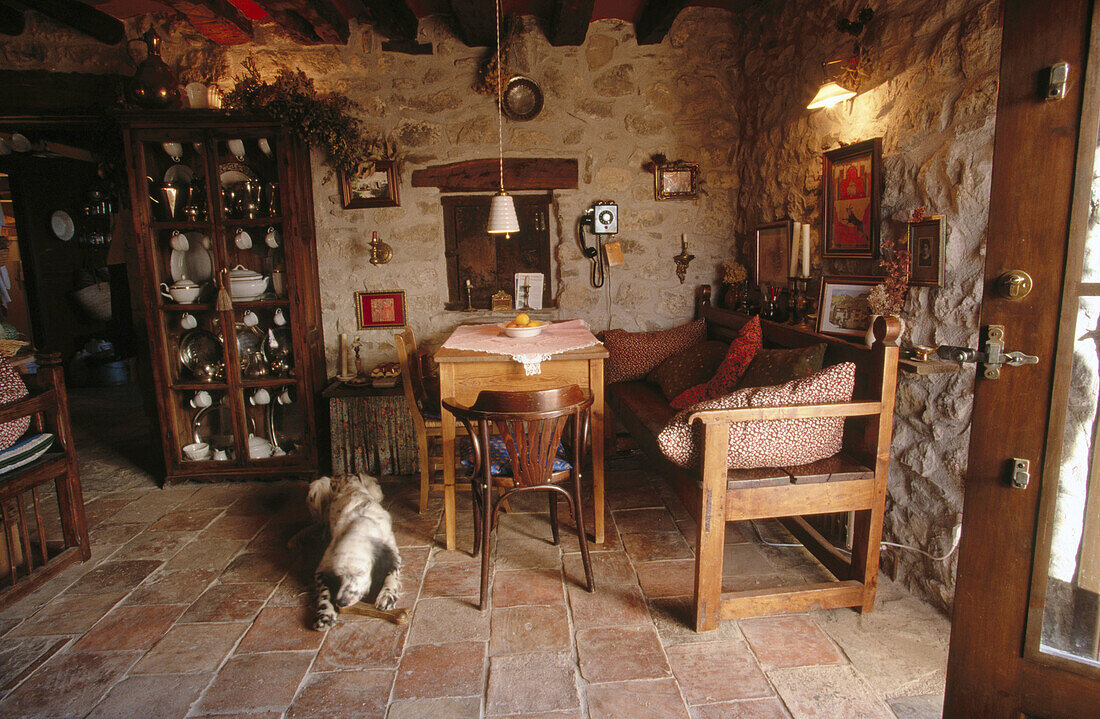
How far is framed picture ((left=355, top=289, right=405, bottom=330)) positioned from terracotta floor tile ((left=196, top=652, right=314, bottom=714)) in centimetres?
243

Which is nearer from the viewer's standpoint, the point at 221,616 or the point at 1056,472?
the point at 1056,472

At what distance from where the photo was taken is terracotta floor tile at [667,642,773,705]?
74.9 inches

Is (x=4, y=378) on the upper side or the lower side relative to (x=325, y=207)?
lower

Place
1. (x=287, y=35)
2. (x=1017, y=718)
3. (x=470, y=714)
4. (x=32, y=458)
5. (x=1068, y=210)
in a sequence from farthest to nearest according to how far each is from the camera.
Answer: (x=287, y=35) → (x=32, y=458) → (x=470, y=714) → (x=1017, y=718) → (x=1068, y=210)

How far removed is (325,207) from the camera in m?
→ 4.06

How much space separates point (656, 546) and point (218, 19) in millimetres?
3975

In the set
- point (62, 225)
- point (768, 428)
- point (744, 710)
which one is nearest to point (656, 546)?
point (768, 428)

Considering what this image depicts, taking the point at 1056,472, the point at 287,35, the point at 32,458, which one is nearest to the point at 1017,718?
the point at 1056,472

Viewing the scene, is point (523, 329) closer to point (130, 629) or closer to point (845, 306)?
point (845, 306)

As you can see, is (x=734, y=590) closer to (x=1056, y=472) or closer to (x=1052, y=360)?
(x=1056, y=472)

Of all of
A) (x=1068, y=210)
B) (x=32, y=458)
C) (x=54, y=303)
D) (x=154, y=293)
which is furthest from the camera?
(x=54, y=303)

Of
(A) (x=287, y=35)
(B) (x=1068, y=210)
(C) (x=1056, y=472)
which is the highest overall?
(A) (x=287, y=35)

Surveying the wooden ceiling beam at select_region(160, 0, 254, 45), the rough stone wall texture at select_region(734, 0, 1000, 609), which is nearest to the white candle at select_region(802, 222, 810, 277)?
the rough stone wall texture at select_region(734, 0, 1000, 609)

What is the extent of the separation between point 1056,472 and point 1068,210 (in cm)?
61
